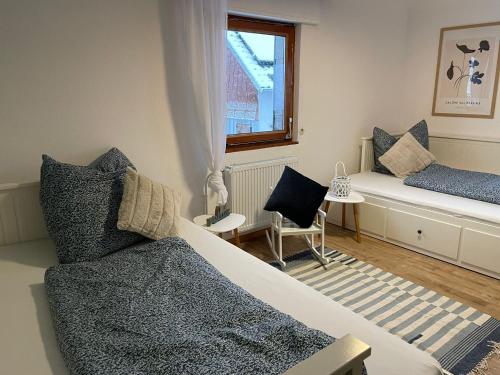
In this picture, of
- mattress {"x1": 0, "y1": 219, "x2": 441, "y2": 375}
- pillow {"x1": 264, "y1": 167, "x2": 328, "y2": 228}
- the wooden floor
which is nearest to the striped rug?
the wooden floor

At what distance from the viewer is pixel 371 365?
129cm

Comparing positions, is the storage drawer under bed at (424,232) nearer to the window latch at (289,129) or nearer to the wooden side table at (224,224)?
the window latch at (289,129)

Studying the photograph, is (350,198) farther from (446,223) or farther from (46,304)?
(46,304)

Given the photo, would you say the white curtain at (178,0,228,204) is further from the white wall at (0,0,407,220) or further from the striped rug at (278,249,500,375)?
the striped rug at (278,249,500,375)

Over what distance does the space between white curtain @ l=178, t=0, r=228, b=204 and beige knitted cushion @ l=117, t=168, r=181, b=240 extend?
2.35ft

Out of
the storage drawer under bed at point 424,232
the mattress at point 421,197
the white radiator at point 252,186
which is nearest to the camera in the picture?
the mattress at point 421,197

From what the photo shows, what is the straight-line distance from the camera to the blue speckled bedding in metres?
3.17

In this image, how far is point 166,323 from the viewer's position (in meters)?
1.43

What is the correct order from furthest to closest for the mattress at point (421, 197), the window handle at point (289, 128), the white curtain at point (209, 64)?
the window handle at point (289, 128), the mattress at point (421, 197), the white curtain at point (209, 64)

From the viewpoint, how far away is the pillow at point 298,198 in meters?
2.92

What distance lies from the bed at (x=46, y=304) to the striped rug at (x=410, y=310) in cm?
85

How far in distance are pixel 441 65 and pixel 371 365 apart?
151 inches

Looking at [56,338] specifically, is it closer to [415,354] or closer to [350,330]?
[350,330]

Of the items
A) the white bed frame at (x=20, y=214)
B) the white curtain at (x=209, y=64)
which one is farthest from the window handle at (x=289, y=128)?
the white bed frame at (x=20, y=214)
